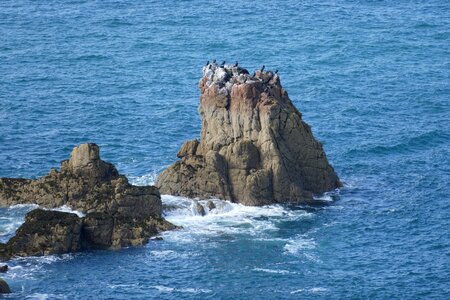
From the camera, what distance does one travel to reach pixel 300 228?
14438cm

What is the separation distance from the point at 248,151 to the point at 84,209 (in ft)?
61.5

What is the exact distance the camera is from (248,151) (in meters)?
150

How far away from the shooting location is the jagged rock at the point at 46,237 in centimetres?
13475

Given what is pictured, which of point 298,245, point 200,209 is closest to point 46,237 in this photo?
point 200,209

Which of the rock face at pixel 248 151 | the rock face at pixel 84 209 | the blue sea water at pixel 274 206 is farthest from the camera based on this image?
the rock face at pixel 248 151

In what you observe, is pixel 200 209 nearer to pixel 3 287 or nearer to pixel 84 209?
pixel 84 209

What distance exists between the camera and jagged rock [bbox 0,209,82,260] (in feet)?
442

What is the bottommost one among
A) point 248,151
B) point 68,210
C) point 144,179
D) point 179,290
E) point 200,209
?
point 179,290

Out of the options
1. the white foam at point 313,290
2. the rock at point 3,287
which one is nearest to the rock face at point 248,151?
the white foam at point 313,290

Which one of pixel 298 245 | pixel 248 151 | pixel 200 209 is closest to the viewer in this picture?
pixel 298 245

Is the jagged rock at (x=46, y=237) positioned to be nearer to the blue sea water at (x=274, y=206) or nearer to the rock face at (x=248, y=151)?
the blue sea water at (x=274, y=206)

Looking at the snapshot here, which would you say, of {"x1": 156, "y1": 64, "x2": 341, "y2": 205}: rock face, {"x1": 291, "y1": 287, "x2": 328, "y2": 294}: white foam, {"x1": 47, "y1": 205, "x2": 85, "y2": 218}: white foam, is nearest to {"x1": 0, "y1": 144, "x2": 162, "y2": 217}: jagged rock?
{"x1": 47, "y1": 205, "x2": 85, "y2": 218}: white foam

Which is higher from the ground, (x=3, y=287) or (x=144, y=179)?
(x=144, y=179)

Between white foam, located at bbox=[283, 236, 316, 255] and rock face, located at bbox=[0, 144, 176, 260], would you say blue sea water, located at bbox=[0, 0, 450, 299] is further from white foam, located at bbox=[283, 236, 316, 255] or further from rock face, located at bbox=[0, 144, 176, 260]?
rock face, located at bbox=[0, 144, 176, 260]
